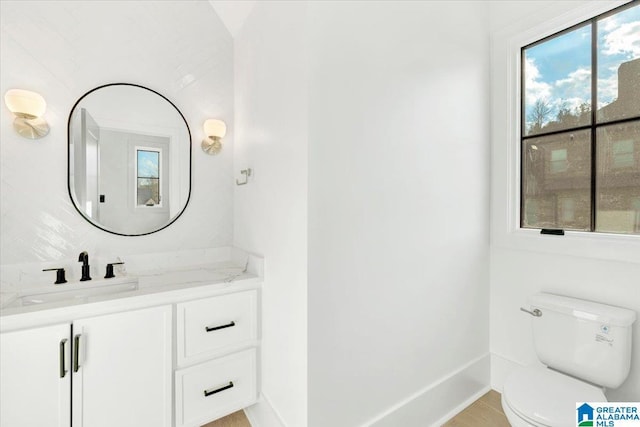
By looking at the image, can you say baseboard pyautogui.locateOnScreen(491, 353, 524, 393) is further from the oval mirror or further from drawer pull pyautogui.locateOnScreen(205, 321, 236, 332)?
the oval mirror

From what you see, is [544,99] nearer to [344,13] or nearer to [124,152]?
[344,13]

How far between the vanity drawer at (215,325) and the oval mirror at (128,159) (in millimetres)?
729

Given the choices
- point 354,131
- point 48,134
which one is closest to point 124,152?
point 48,134

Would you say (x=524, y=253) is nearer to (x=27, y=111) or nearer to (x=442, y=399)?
(x=442, y=399)

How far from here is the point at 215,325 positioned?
1.51m

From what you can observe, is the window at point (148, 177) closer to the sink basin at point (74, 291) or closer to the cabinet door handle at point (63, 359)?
the sink basin at point (74, 291)

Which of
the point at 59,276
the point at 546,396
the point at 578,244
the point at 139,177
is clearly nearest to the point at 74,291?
the point at 59,276

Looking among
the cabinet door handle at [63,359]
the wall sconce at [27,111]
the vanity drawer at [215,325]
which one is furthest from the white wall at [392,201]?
the wall sconce at [27,111]

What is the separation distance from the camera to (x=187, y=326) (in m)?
1.44

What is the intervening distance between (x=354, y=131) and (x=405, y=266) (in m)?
0.76

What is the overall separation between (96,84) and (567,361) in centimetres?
308

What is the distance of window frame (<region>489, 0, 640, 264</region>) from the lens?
173cm

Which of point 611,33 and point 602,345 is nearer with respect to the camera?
point 602,345

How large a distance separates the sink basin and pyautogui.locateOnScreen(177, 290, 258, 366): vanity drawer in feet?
1.46
